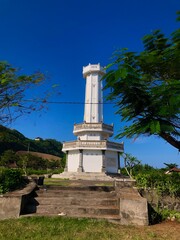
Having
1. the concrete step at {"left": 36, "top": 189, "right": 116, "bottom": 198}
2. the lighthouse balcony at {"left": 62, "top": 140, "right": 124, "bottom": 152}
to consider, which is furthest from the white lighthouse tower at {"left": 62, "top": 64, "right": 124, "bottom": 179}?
the concrete step at {"left": 36, "top": 189, "right": 116, "bottom": 198}

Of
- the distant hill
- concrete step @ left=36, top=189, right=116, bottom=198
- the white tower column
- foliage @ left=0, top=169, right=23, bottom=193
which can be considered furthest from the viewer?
the distant hill

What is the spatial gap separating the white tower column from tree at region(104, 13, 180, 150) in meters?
24.7

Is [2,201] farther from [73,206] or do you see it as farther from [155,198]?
[155,198]

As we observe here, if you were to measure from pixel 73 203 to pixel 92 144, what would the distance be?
73.5 ft

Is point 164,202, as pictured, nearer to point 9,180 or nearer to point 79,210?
point 79,210

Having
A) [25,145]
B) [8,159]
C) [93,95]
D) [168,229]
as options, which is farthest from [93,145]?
[25,145]

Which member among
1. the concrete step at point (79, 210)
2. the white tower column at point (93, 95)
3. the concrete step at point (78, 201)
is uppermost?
the white tower column at point (93, 95)

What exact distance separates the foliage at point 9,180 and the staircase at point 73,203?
0.93m

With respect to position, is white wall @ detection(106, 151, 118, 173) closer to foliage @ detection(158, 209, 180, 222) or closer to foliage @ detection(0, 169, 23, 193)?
foliage @ detection(0, 169, 23, 193)

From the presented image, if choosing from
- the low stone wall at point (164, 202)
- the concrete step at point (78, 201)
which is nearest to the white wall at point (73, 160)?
the concrete step at point (78, 201)

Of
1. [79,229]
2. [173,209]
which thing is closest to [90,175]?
[173,209]

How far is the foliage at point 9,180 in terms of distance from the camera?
26.1 feet

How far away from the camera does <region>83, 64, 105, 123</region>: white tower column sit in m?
32.5

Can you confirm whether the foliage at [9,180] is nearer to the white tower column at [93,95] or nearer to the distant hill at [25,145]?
the white tower column at [93,95]
